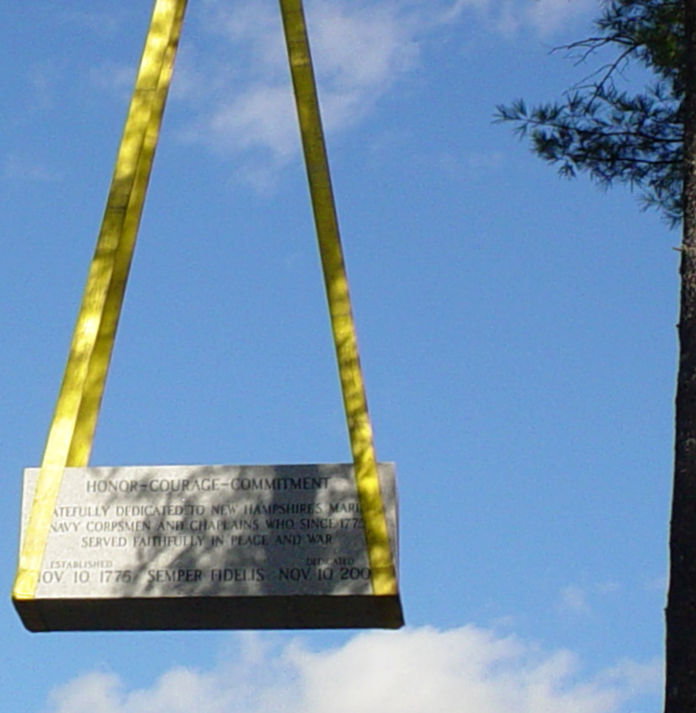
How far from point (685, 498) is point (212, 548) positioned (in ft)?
7.36

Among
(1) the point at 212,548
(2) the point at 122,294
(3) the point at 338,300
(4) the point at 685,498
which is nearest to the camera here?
(4) the point at 685,498

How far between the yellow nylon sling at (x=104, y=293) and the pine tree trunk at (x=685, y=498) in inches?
117

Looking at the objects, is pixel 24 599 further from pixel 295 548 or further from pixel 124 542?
pixel 295 548

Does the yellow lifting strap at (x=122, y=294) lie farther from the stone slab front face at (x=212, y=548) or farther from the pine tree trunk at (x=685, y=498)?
the pine tree trunk at (x=685, y=498)

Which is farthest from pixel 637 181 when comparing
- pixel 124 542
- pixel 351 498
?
Answer: pixel 124 542

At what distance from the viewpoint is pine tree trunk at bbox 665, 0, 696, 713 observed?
246 inches

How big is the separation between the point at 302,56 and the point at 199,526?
9.35 ft

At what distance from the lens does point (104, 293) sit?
843cm

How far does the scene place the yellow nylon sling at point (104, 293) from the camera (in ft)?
25.5

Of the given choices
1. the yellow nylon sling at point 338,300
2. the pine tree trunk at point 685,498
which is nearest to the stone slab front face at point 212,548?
the yellow nylon sling at point 338,300

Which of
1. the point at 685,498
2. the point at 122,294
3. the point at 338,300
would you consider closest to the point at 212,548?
the point at 338,300

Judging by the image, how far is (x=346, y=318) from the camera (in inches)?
327

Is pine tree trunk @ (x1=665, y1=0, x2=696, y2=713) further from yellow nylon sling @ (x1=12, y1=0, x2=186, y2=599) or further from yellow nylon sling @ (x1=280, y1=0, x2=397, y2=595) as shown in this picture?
yellow nylon sling @ (x1=12, y1=0, x2=186, y2=599)

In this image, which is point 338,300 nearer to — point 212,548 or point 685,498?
point 212,548
